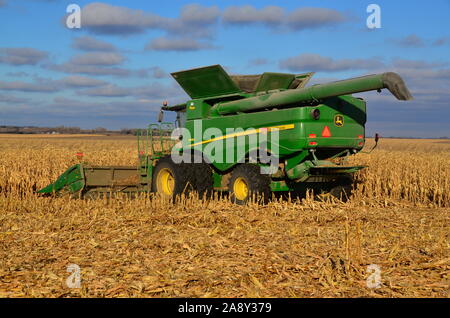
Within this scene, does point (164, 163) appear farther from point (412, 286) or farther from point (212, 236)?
point (412, 286)

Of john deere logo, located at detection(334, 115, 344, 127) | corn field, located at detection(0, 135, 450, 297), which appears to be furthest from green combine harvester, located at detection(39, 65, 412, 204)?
corn field, located at detection(0, 135, 450, 297)

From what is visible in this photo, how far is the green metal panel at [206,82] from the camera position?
11172mm

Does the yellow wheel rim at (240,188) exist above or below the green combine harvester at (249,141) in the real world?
below

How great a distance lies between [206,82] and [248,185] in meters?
2.72

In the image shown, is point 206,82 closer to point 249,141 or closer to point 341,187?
point 249,141

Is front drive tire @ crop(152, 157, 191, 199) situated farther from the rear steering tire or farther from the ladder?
the rear steering tire

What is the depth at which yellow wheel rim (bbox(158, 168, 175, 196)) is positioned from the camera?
12359mm

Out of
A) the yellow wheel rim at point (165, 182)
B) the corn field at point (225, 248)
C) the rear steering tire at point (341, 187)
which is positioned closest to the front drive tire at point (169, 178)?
the yellow wheel rim at point (165, 182)

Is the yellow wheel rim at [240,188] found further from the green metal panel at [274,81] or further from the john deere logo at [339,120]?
the john deere logo at [339,120]

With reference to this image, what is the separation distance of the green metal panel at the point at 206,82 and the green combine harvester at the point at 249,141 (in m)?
0.02

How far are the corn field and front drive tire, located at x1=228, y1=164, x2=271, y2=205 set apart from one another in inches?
11.0

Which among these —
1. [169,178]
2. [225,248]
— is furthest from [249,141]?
[225,248]

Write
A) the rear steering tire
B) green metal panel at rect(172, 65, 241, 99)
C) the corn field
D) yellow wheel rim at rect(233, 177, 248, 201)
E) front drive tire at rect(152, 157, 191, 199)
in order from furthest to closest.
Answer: front drive tire at rect(152, 157, 191, 199) → the rear steering tire → green metal panel at rect(172, 65, 241, 99) → yellow wheel rim at rect(233, 177, 248, 201) → the corn field

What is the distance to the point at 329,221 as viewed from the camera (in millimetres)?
9055
